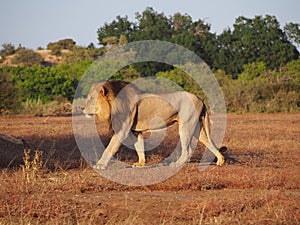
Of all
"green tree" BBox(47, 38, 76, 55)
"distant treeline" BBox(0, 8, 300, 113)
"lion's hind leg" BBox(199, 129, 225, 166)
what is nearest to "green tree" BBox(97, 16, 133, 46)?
"distant treeline" BBox(0, 8, 300, 113)

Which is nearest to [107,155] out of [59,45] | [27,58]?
[27,58]

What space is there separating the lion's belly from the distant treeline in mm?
19573

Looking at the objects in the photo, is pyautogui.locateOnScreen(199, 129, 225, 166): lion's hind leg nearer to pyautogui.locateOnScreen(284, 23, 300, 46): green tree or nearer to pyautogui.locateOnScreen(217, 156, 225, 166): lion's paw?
pyautogui.locateOnScreen(217, 156, 225, 166): lion's paw

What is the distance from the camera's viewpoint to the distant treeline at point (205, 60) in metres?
35.0

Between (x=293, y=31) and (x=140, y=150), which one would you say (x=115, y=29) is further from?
(x=140, y=150)

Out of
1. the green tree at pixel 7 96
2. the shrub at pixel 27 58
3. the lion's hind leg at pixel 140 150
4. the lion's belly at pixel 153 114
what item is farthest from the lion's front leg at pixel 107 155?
the shrub at pixel 27 58

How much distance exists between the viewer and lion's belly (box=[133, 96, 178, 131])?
1058cm

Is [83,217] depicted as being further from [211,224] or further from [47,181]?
[47,181]

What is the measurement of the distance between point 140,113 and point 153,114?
29 centimetres

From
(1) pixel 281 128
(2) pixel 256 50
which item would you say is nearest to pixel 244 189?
(1) pixel 281 128

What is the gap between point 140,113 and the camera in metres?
10.6

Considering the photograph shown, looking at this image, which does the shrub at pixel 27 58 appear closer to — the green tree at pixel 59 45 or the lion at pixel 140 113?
the green tree at pixel 59 45

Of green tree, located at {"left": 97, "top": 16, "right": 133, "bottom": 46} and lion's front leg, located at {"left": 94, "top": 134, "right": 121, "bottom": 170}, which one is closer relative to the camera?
lion's front leg, located at {"left": 94, "top": 134, "right": 121, "bottom": 170}

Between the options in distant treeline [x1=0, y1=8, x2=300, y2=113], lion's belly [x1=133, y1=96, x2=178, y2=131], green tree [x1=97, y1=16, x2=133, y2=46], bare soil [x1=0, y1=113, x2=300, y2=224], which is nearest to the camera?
bare soil [x1=0, y1=113, x2=300, y2=224]
